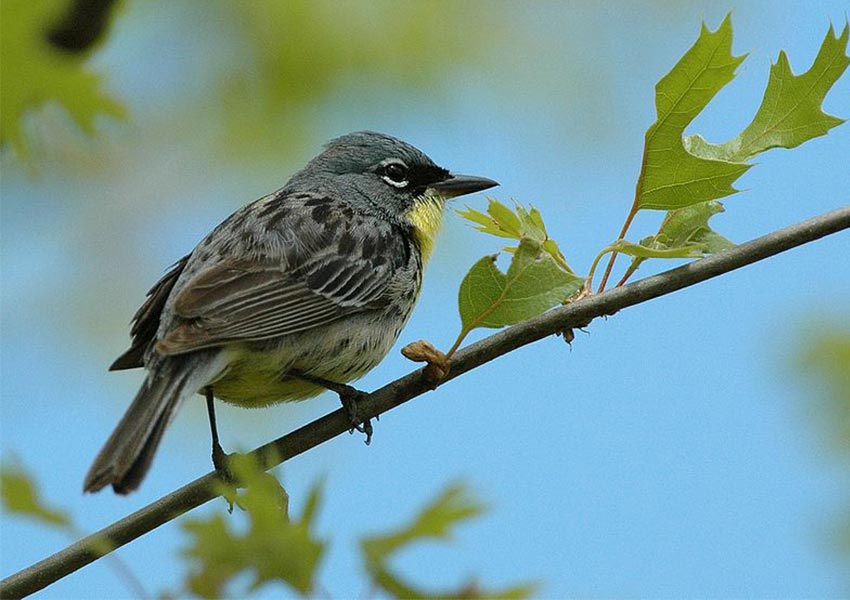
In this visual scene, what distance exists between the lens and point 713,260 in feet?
11.6

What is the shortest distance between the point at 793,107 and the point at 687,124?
1.12ft

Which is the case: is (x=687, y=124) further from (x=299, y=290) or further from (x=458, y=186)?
(x=458, y=186)

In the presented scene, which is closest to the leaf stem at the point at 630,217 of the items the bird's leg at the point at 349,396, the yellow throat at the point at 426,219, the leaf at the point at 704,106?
the leaf at the point at 704,106

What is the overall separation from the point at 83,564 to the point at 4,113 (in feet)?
4.46

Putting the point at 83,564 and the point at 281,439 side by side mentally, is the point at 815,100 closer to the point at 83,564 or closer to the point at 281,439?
the point at 281,439

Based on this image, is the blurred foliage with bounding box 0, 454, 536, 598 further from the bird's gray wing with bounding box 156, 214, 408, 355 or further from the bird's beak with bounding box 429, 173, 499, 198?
the bird's beak with bounding box 429, 173, 499, 198

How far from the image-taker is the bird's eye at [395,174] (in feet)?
20.9

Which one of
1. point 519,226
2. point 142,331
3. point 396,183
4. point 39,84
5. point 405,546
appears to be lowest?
point 405,546

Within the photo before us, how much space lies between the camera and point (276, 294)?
522 cm

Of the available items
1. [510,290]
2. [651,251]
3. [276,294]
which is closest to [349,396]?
[276,294]

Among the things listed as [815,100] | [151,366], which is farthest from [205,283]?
[815,100]

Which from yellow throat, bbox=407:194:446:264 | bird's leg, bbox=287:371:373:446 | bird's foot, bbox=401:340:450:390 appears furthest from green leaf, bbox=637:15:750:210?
yellow throat, bbox=407:194:446:264

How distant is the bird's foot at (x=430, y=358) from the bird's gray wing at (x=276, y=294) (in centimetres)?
115

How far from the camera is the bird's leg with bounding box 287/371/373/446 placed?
4254mm
